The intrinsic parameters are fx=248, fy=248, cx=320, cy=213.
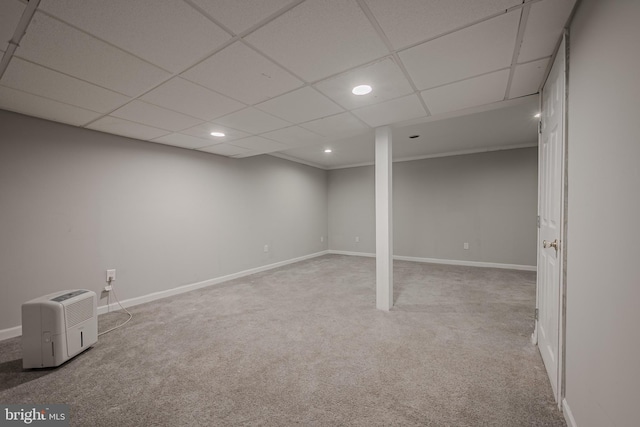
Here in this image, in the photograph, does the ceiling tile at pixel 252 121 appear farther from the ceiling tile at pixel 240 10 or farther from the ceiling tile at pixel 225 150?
the ceiling tile at pixel 240 10

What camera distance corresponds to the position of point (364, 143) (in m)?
4.64

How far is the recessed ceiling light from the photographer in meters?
2.04

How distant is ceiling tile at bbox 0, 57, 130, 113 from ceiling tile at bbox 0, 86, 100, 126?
134mm

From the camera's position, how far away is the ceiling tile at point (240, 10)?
1.19m

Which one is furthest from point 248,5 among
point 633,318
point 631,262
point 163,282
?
point 163,282

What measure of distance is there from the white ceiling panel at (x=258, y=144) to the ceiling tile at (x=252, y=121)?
371 mm

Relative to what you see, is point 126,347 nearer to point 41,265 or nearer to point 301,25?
point 41,265

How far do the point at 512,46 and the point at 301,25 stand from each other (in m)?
1.31

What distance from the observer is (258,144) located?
3.75 meters

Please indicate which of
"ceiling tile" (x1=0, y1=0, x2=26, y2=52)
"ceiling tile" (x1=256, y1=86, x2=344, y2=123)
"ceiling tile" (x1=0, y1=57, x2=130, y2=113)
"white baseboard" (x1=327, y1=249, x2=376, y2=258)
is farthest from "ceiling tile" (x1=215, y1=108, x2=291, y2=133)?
"white baseboard" (x1=327, y1=249, x2=376, y2=258)

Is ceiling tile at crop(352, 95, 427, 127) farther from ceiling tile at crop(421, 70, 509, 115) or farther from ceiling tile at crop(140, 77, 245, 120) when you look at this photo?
ceiling tile at crop(140, 77, 245, 120)

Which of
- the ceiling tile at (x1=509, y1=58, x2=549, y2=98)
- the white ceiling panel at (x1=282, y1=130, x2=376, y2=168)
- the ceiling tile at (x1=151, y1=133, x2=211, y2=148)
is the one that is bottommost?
the ceiling tile at (x1=151, y1=133, x2=211, y2=148)

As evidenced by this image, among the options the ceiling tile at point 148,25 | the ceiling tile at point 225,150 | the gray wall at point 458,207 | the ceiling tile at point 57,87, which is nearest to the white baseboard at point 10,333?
the ceiling tile at point 57,87

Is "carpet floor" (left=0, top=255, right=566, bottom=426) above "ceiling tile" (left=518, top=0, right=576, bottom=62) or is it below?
below
